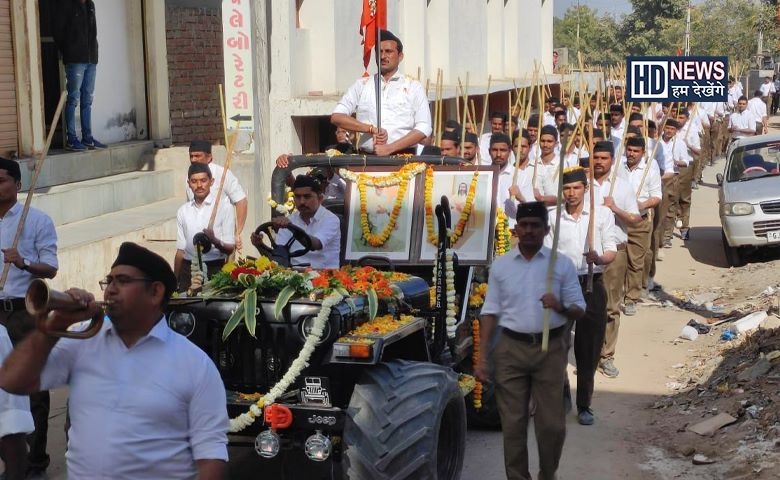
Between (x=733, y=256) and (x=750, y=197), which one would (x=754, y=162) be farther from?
(x=733, y=256)

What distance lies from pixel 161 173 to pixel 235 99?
2183mm

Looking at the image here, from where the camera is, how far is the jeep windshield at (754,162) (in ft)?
55.5

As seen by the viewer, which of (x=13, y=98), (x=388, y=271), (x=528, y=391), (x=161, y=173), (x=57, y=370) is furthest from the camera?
(x=161, y=173)

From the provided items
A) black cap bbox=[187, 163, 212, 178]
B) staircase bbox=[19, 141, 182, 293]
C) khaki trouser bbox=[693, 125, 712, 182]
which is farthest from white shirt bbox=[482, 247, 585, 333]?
khaki trouser bbox=[693, 125, 712, 182]

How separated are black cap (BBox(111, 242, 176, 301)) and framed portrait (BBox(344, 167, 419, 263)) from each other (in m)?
4.09

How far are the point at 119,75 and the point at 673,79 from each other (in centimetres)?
736

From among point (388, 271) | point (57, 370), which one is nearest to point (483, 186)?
point (388, 271)

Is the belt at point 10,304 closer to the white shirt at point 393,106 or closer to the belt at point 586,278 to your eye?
the white shirt at point 393,106

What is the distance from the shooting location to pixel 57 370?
3965 millimetres

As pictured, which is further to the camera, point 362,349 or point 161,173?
point 161,173

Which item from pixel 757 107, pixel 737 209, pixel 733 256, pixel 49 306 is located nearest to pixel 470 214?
pixel 49 306

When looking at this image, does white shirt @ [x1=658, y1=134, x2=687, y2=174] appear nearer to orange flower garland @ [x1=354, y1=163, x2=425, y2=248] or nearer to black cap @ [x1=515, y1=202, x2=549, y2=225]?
orange flower garland @ [x1=354, y1=163, x2=425, y2=248]

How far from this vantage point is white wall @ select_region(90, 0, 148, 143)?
1559 cm

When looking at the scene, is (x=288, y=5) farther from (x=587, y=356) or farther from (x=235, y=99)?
(x=587, y=356)
